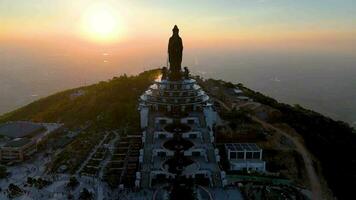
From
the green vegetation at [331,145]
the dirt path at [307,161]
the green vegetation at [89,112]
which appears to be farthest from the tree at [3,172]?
the green vegetation at [331,145]

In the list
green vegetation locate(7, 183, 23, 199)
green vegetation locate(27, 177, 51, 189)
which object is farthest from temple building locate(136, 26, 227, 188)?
green vegetation locate(7, 183, 23, 199)

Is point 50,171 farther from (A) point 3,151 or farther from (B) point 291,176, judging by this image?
(B) point 291,176

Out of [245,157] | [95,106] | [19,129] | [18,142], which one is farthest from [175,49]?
[18,142]

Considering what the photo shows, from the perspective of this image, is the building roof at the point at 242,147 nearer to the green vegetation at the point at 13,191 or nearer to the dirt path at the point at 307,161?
the dirt path at the point at 307,161

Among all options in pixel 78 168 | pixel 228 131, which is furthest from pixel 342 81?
pixel 78 168

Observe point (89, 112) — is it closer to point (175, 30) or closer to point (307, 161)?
point (175, 30)

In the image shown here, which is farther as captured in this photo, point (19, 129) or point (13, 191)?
point (19, 129)
